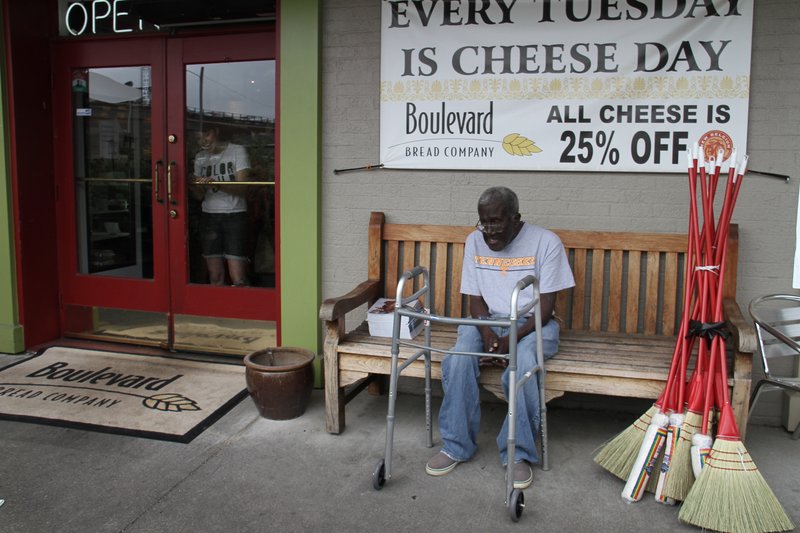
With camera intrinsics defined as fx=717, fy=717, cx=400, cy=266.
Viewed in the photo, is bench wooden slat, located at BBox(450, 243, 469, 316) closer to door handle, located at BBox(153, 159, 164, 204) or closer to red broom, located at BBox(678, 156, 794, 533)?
red broom, located at BBox(678, 156, 794, 533)

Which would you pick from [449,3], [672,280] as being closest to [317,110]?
[449,3]

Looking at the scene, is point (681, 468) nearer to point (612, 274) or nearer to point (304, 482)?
point (612, 274)

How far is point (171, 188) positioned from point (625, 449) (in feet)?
11.8

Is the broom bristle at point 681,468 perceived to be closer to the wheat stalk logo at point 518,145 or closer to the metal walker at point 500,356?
the metal walker at point 500,356

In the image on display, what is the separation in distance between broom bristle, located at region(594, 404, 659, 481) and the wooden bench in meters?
0.19

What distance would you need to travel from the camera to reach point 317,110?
15.1 ft

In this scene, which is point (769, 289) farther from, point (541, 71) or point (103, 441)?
point (103, 441)

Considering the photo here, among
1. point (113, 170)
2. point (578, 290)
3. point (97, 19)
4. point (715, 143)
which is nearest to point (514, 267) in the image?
point (578, 290)

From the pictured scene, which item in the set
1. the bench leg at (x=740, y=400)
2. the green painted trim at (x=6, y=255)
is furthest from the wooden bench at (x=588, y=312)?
the green painted trim at (x=6, y=255)

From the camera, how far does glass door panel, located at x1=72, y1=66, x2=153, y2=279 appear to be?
536 cm

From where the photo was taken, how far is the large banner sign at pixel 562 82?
13.4ft

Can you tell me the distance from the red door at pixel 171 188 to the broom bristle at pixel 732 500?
2.85 metres

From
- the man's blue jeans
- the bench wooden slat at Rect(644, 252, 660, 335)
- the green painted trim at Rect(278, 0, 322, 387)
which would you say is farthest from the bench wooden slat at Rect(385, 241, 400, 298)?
the bench wooden slat at Rect(644, 252, 660, 335)

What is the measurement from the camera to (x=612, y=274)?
4238mm
